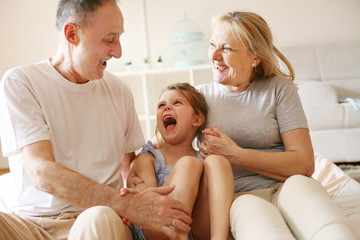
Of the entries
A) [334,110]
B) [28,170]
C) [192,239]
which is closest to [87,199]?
[28,170]

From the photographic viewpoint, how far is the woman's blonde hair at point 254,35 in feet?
5.13

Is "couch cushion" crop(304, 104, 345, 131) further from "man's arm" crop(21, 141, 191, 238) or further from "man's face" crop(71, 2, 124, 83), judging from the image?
"man's arm" crop(21, 141, 191, 238)

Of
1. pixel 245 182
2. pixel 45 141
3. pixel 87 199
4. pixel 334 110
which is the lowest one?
pixel 334 110

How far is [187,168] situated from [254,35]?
64 centimetres

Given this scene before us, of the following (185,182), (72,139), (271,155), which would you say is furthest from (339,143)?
(72,139)

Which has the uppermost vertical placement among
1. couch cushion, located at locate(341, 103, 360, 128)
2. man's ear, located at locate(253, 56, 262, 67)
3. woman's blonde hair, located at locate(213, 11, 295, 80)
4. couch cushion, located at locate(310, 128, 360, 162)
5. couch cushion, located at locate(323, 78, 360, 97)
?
woman's blonde hair, located at locate(213, 11, 295, 80)

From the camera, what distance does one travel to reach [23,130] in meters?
1.24

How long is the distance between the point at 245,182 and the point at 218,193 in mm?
291

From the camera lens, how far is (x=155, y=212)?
1.11m

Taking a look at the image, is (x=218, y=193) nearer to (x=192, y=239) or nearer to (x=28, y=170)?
(x=192, y=239)

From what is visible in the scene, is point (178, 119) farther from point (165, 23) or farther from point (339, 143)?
point (165, 23)

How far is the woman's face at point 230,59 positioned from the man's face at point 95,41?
41 cm

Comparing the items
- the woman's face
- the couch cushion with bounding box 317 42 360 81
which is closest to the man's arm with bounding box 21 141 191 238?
the woman's face

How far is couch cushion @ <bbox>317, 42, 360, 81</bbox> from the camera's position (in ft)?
12.9
